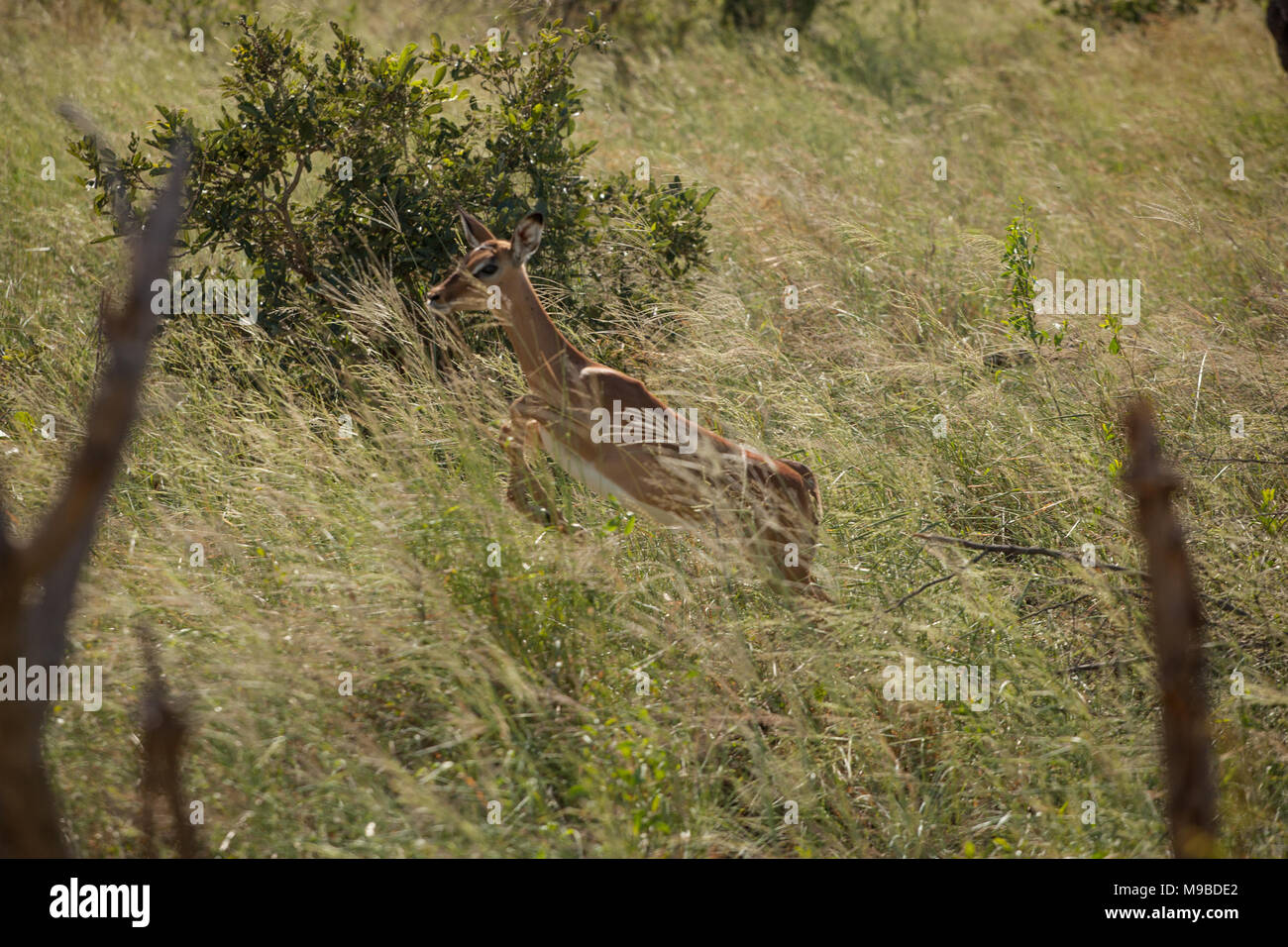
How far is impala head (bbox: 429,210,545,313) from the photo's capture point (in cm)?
507

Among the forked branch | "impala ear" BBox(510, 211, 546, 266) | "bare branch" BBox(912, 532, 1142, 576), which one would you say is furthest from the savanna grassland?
the forked branch

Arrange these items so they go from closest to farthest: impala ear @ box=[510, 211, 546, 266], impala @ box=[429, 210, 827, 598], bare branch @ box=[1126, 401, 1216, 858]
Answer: bare branch @ box=[1126, 401, 1216, 858], impala @ box=[429, 210, 827, 598], impala ear @ box=[510, 211, 546, 266]

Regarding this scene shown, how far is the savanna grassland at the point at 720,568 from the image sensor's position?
11.0ft

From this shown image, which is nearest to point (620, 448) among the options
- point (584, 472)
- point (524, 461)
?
point (584, 472)

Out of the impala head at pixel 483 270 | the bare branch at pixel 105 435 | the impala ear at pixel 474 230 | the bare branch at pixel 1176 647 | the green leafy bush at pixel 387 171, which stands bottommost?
the bare branch at pixel 1176 647

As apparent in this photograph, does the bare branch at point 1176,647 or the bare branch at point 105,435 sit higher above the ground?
the bare branch at point 105,435

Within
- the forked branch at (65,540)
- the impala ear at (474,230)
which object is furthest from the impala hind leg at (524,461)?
the forked branch at (65,540)

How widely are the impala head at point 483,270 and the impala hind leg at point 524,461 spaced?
25.4 inches

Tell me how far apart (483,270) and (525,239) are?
0.92 ft

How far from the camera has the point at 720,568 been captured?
4.16 m

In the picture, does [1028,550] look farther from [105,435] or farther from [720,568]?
[105,435]

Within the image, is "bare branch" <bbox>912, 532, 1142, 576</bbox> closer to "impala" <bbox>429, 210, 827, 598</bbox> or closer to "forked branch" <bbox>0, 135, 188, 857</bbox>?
"impala" <bbox>429, 210, 827, 598</bbox>

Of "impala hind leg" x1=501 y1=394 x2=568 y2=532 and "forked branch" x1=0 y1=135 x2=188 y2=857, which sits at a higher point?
"impala hind leg" x1=501 y1=394 x2=568 y2=532

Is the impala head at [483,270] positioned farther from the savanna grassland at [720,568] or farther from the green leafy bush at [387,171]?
the green leafy bush at [387,171]
